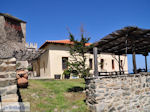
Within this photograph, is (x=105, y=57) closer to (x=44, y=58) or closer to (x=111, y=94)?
(x=44, y=58)

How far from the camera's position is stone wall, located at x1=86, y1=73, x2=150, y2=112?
5180 millimetres

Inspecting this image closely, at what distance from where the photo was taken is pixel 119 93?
564 centimetres

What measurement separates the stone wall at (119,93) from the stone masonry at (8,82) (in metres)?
3.09

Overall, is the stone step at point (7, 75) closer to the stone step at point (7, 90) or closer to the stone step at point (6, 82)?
the stone step at point (6, 82)

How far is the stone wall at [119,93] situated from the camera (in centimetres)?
518

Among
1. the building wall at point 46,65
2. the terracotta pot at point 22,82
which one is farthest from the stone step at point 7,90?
the building wall at point 46,65

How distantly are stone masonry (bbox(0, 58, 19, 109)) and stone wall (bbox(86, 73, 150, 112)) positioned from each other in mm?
3087

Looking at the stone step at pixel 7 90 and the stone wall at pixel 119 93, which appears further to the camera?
the stone wall at pixel 119 93

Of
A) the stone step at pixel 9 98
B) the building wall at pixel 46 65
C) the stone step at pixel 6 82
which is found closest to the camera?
the stone step at pixel 9 98

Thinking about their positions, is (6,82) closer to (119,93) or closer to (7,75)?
(7,75)

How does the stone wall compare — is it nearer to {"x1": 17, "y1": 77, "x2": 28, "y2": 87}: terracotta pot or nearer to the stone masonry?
the stone masonry

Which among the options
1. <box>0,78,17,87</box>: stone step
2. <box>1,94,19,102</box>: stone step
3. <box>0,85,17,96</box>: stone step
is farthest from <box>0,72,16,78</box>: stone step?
<box>1,94,19,102</box>: stone step

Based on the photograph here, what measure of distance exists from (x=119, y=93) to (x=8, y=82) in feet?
14.7

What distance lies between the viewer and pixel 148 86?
6.70 metres
